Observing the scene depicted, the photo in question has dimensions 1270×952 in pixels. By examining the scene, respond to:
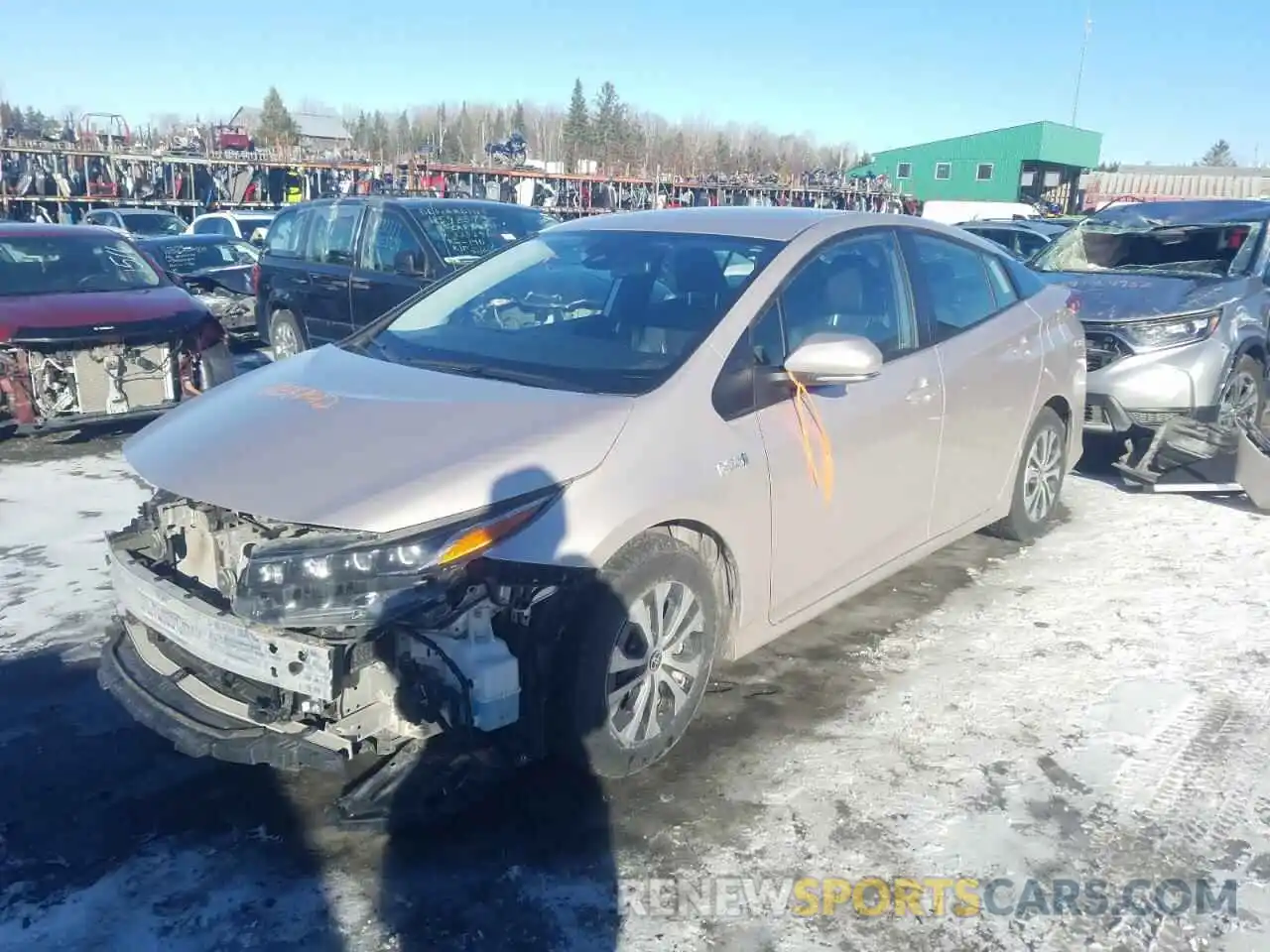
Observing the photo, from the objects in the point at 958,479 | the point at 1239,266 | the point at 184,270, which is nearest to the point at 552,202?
the point at 184,270

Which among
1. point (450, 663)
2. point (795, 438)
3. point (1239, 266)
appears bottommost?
point (450, 663)

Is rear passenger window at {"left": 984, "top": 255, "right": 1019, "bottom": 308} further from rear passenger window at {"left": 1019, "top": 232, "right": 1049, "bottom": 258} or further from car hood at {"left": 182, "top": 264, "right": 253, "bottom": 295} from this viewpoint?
rear passenger window at {"left": 1019, "top": 232, "right": 1049, "bottom": 258}

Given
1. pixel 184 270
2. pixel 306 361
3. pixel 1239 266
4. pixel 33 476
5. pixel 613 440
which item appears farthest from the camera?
pixel 184 270

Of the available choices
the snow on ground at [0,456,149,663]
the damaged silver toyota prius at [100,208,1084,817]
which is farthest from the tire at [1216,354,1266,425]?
the snow on ground at [0,456,149,663]

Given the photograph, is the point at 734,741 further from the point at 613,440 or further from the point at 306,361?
the point at 306,361

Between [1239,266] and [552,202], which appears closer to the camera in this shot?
[1239,266]

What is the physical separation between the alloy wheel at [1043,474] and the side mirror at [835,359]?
2.25 meters

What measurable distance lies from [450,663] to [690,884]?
887mm

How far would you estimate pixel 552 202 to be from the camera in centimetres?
3080

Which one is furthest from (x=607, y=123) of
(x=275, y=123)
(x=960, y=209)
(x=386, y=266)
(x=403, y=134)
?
(x=386, y=266)

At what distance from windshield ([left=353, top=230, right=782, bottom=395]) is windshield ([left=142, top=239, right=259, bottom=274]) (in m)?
10.7

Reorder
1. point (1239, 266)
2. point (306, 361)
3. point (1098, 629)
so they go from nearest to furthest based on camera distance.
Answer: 1. point (306, 361)
2. point (1098, 629)
3. point (1239, 266)

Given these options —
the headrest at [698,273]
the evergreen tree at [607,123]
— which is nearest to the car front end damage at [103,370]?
the headrest at [698,273]

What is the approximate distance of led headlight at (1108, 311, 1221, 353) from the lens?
6.85m
